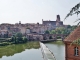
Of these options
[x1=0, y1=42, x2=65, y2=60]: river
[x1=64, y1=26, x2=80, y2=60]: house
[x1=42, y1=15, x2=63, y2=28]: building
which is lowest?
[x1=0, y1=42, x2=65, y2=60]: river

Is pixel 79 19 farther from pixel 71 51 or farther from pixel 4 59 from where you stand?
pixel 4 59

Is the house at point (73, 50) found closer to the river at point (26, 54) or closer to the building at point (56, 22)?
the river at point (26, 54)

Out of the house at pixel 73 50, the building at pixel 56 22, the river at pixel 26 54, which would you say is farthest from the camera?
the building at pixel 56 22

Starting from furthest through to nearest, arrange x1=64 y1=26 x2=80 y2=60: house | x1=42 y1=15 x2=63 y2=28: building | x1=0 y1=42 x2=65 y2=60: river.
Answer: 1. x1=42 y1=15 x2=63 y2=28: building
2. x1=0 y1=42 x2=65 y2=60: river
3. x1=64 y1=26 x2=80 y2=60: house

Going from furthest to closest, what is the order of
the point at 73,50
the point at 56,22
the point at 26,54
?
the point at 56,22, the point at 26,54, the point at 73,50

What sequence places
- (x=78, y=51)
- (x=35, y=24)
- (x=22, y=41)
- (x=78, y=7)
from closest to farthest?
(x=78, y=7) → (x=78, y=51) → (x=22, y=41) → (x=35, y=24)

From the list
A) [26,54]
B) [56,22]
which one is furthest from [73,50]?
[56,22]

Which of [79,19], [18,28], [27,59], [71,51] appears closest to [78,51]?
[71,51]

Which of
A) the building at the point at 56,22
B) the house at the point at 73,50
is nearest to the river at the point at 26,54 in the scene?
the house at the point at 73,50

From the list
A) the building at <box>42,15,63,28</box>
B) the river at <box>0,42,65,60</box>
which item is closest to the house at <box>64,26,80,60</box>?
the river at <box>0,42,65,60</box>

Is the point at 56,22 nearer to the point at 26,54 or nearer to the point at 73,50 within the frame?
the point at 26,54

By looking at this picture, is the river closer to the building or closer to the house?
the house

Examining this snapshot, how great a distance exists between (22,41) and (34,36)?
39.1ft

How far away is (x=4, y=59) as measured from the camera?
21656 mm
